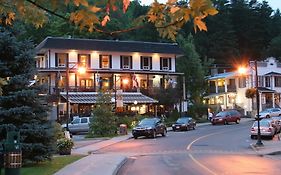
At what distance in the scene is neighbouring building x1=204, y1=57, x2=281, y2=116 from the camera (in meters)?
84.2

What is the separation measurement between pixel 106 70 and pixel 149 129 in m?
28.2

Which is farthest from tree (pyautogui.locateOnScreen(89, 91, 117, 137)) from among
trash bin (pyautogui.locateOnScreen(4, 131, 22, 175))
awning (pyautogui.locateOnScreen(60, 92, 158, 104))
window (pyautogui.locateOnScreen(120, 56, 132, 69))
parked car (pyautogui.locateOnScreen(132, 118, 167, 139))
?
trash bin (pyautogui.locateOnScreen(4, 131, 22, 175))

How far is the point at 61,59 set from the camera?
69000 millimetres

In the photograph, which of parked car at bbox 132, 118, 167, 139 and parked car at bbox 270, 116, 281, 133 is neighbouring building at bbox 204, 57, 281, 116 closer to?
parked car at bbox 270, 116, 281, 133

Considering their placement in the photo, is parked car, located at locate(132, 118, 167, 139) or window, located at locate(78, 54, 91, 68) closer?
parked car, located at locate(132, 118, 167, 139)

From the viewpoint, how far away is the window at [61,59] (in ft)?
225

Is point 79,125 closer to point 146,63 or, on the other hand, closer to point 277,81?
point 146,63

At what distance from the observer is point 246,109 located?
276 ft

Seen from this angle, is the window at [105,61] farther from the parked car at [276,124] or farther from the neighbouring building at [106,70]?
the parked car at [276,124]

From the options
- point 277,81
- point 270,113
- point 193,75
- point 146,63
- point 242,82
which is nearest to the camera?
point 270,113

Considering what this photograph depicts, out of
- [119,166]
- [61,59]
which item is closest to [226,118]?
[61,59]

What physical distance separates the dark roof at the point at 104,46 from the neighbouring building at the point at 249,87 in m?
14.6

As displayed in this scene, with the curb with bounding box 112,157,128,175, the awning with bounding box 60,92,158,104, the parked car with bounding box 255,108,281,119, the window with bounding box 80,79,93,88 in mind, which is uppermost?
the window with bounding box 80,79,93,88

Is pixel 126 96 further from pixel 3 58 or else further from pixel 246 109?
pixel 3 58
